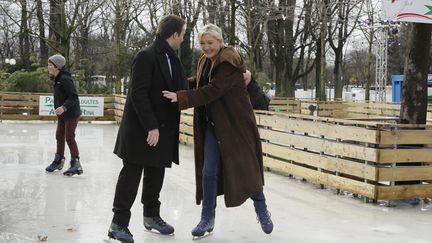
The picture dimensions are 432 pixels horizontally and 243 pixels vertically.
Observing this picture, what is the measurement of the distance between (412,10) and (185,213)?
3.20 meters

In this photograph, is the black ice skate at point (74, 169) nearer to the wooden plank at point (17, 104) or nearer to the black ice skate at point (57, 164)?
the black ice skate at point (57, 164)

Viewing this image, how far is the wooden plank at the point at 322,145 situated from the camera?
6.44 m

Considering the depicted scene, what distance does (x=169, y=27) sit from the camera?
467 centimetres

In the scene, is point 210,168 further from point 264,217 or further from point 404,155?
point 404,155

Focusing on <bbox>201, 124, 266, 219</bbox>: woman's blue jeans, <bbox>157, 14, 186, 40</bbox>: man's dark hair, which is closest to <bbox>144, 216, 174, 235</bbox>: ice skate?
<bbox>201, 124, 266, 219</bbox>: woman's blue jeans

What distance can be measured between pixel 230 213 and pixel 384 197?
171cm

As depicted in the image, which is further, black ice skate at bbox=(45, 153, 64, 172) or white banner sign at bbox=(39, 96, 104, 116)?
white banner sign at bbox=(39, 96, 104, 116)

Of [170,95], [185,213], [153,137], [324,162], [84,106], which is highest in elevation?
[170,95]

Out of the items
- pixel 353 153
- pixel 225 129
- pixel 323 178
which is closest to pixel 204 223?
pixel 225 129

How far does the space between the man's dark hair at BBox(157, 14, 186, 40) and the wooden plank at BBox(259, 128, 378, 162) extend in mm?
2748

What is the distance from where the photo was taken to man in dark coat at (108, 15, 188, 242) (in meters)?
4.45

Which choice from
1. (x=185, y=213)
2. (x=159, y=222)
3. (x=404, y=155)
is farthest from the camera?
(x=404, y=155)

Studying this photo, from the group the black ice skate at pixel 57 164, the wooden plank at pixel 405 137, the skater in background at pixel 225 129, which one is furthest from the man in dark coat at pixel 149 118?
the black ice skate at pixel 57 164

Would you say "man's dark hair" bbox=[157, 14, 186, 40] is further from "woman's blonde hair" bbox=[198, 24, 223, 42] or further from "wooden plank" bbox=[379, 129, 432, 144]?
"wooden plank" bbox=[379, 129, 432, 144]
